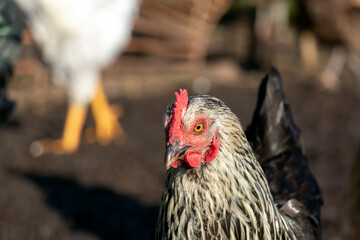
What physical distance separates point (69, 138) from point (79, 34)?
1.19m

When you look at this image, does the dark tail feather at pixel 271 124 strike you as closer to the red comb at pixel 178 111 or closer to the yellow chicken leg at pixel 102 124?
the red comb at pixel 178 111

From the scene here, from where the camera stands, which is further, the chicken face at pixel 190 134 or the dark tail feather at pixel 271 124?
the dark tail feather at pixel 271 124

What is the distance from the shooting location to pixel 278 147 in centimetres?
257

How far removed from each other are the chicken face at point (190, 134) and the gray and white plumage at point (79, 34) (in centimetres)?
280

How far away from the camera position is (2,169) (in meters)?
4.56

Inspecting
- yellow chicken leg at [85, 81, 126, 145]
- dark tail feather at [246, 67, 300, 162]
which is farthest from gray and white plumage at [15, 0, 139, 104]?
dark tail feather at [246, 67, 300, 162]

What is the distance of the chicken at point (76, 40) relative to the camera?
4.25m

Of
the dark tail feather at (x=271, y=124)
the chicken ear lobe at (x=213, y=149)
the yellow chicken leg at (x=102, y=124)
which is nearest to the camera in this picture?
the chicken ear lobe at (x=213, y=149)

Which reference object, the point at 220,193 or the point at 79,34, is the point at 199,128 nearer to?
the point at 220,193

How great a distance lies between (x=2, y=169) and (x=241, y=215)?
3388mm

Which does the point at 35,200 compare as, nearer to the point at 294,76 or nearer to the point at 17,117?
the point at 17,117

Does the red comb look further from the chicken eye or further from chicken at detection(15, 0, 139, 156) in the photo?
chicken at detection(15, 0, 139, 156)

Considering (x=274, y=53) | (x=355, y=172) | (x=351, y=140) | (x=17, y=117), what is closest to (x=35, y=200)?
(x=17, y=117)

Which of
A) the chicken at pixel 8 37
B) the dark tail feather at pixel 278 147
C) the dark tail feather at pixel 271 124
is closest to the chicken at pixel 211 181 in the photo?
the dark tail feather at pixel 278 147
